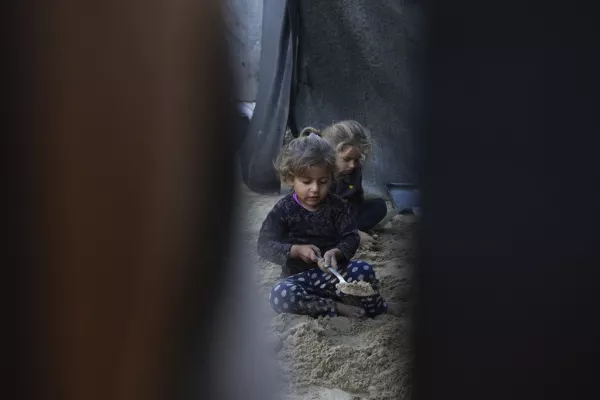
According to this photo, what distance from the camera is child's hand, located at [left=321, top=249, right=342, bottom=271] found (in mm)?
2586

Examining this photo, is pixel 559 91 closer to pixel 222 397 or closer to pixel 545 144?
pixel 545 144

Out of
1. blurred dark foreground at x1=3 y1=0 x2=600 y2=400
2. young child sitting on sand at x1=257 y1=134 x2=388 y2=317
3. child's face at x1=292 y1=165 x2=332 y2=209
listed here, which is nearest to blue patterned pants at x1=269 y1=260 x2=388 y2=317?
young child sitting on sand at x1=257 y1=134 x2=388 y2=317

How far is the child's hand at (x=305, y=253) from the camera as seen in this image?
2.60 m

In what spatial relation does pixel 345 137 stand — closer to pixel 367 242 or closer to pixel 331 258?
pixel 367 242

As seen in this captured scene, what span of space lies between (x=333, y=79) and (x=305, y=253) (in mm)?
2133

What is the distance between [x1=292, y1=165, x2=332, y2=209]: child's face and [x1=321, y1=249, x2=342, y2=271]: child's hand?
21cm

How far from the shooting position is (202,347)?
1.63 feet

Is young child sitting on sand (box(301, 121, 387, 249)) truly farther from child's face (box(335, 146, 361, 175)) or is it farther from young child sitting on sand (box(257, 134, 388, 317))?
young child sitting on sand (box(257, 134, 388, 317))

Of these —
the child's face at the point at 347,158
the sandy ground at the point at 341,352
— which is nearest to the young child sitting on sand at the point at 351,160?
the child's face at the point at 347,158

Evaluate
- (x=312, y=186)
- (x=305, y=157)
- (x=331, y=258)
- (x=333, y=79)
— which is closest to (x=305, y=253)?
(x=331, y=258)

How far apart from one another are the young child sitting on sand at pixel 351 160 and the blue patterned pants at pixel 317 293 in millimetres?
706

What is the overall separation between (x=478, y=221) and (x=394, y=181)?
4.03 metres

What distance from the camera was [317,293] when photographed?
2.60 meters

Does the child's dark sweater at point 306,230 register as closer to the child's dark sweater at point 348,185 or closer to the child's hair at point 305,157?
the child's hair at point 305,157
